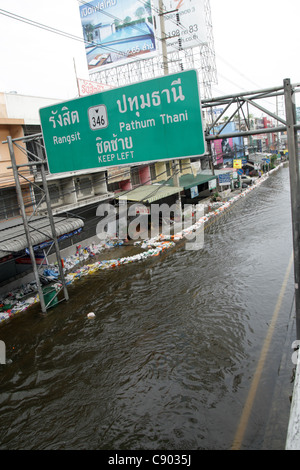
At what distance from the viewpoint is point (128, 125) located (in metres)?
7.03

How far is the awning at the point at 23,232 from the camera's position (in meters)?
11.2

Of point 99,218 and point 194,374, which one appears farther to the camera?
point 99,218

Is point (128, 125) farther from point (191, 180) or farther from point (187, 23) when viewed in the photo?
point (187, 23)

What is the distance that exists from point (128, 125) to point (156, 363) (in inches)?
209

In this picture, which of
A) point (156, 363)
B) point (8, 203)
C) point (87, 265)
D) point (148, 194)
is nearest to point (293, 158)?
point (156, 363)

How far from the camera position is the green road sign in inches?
252

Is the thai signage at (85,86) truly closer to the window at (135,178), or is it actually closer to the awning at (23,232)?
the window at (135,178)

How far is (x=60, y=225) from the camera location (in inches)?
546

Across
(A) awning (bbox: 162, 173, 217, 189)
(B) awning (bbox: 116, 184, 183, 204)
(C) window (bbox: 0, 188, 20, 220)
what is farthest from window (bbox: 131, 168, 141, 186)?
(C) window (bbox: 0, 188, 20, 220)

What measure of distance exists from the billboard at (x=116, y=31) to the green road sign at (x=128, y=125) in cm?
2211

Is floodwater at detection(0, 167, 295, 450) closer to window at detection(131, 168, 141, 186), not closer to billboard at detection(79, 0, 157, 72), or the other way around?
window at detection(131, 168, 141, 186)

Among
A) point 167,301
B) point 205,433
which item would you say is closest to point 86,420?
point 205,433

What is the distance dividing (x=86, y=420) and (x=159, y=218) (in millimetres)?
17211

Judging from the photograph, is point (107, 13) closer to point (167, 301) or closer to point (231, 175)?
point (231, 175)
